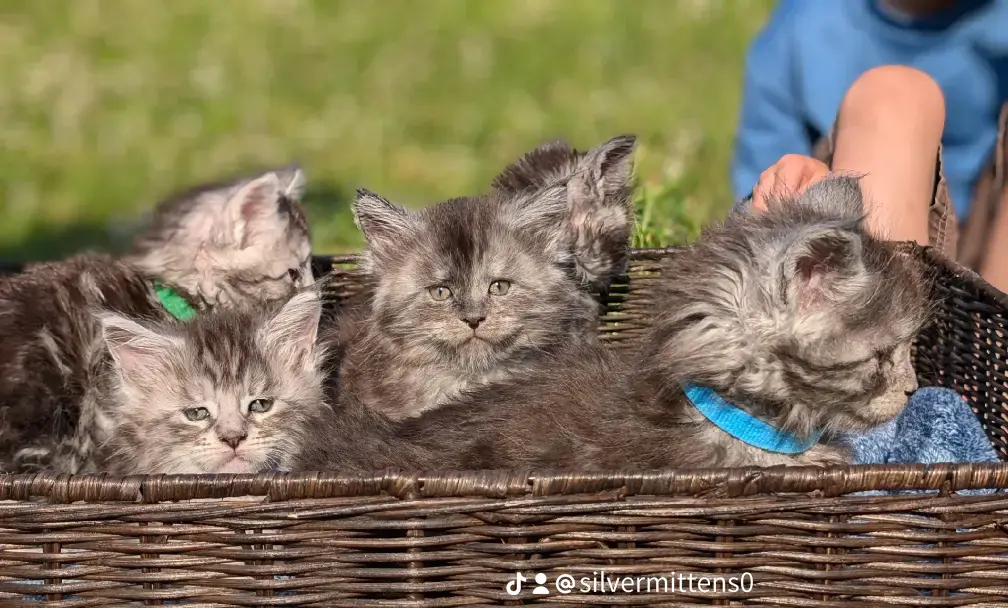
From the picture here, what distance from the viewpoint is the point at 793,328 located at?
1.94 m

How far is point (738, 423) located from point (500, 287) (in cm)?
83

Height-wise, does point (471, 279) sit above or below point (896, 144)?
below

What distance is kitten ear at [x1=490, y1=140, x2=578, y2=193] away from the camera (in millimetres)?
2998

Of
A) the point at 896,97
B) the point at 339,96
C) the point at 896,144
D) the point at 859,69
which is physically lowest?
the point at 896,144

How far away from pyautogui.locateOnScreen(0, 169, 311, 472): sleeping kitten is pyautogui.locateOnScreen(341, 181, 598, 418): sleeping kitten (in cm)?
33

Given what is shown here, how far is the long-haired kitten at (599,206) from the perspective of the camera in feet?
9.53

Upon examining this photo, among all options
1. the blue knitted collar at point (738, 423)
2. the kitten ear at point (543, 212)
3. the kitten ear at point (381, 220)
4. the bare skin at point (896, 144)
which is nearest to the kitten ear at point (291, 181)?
the kitten ear at point (381, 220)

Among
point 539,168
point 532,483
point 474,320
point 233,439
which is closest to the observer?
point 532,483

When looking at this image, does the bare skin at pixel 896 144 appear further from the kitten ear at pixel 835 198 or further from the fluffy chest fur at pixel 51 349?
the fluffy chest fur at pixel 51 349

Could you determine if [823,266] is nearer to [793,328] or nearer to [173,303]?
[793,328]

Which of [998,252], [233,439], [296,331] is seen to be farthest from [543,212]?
[998,252]

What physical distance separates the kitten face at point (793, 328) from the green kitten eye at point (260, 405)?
3.22 ft

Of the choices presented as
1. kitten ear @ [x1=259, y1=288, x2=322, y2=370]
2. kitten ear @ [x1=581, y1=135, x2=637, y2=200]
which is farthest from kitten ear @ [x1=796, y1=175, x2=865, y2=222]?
kitten ear @ [x1=259, y1=288, x2=322, y2=370]

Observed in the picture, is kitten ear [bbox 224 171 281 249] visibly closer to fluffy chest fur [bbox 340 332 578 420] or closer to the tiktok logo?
fluffy chest fur [bbox 340 332 578 420]
